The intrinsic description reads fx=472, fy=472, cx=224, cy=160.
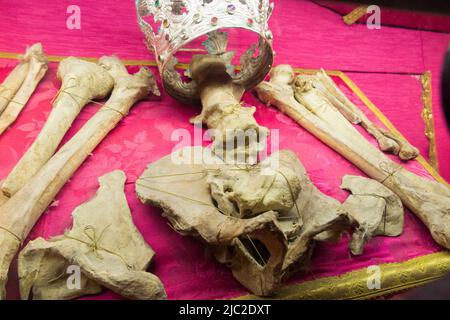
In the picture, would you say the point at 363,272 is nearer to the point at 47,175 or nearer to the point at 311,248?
the point at 311,248

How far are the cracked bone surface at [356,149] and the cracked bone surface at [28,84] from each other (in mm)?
1009

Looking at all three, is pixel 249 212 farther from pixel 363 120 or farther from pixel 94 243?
pixel 363 120

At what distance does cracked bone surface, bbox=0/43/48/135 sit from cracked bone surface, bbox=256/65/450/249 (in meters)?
1.01

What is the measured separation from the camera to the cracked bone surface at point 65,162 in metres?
1.40

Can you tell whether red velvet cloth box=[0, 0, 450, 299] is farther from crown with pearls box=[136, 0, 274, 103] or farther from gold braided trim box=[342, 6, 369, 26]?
crown with pearls box=[136, 0, 274, 103]

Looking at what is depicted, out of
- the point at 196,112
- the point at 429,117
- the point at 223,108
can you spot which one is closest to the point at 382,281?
the point at 223,108

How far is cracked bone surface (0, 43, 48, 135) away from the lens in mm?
1857

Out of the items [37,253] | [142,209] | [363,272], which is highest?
[37,253]

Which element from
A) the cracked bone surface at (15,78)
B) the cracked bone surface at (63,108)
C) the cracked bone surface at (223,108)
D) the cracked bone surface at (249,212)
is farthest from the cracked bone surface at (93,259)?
the cracked bone surface at (15,78)

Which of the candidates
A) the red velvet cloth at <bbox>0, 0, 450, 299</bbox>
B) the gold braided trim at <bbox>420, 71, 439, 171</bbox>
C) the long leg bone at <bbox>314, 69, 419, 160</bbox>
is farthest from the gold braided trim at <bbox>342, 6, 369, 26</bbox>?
the long leg bone at <bbox>314, 69, 419, 160</bbox>

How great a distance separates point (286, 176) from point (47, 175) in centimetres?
80

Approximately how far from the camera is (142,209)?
1.65 meters

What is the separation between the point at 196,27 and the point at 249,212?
31.8 inches
